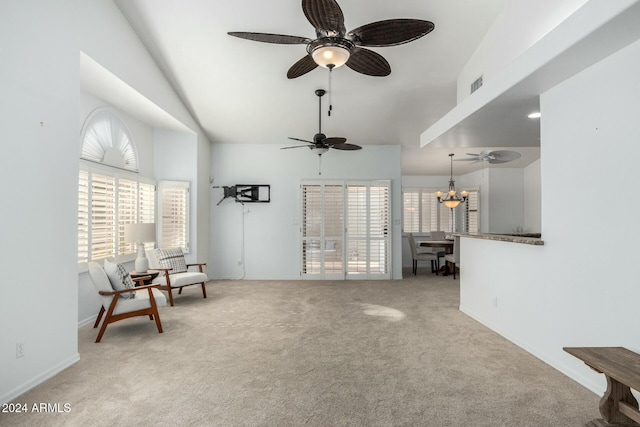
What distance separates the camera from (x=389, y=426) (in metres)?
2.10

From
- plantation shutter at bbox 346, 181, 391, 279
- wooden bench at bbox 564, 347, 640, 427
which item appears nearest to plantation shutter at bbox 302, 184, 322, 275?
plantation shutter at bbox 346, 181, 391, 279

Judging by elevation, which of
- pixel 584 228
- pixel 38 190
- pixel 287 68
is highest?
pixel 287 68

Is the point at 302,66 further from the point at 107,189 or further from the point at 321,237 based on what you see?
the point at 321,237

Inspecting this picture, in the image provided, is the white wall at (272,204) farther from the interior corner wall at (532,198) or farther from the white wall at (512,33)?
the interior corner wall at (532,198)

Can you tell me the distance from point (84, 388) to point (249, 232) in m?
4.74

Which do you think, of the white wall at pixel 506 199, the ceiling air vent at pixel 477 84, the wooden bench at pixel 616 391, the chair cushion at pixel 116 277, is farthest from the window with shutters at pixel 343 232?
the wooden bench at pixel 616 391

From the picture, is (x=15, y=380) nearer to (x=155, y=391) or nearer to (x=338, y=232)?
(x=155, y=391)

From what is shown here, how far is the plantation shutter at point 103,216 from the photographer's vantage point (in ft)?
14.6

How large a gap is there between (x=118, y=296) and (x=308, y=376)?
2.17 m

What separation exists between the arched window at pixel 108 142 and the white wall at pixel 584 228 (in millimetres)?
5027

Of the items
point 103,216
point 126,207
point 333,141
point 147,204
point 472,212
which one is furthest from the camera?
point 472,212

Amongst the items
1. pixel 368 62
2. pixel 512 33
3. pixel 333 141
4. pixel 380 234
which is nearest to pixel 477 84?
pixel 512 33

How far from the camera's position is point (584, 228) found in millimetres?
2703

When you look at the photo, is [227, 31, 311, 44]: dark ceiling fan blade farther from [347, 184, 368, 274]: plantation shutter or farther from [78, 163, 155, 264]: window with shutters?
[347, 184, 368, 274]: plantation shutter
